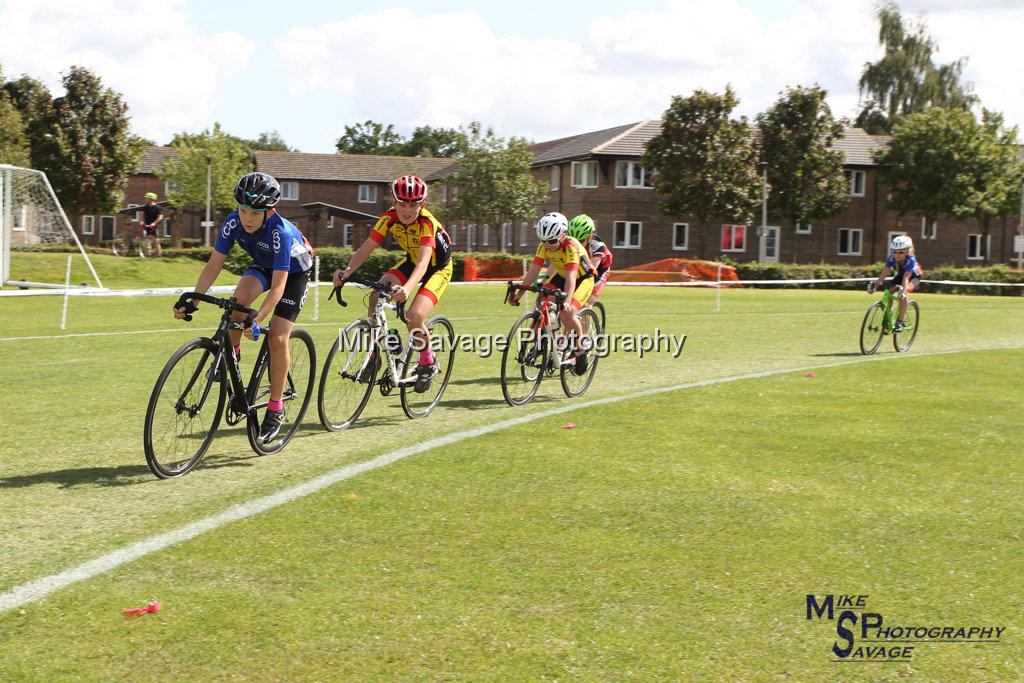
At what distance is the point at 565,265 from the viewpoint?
432 inches

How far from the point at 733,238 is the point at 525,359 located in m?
57.9

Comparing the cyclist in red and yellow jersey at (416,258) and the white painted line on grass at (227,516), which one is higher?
the cyclist in red and yellow jersey at (416,258)

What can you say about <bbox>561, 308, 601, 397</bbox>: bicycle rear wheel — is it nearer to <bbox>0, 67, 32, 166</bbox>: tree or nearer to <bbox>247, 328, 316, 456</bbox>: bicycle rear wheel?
<bbox>247, 328, 316, 456</bbox>: bicycle rear wheel

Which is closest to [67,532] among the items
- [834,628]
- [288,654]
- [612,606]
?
[288,654]

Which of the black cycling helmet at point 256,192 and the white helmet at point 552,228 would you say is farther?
the white helmet at point 552,228

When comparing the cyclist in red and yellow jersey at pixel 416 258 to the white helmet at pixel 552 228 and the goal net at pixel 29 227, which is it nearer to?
the white helmet at pixel 552 228

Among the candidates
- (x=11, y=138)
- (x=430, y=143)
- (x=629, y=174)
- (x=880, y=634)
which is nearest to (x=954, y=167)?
(x=629, y=174)

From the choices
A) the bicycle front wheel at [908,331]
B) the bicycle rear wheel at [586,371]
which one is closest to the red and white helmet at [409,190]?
the bicycle rear wheel at [586,371]

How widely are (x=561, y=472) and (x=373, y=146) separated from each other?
482 feet

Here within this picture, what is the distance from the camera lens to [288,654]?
3.96 m

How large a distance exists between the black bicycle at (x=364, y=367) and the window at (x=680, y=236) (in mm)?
58651

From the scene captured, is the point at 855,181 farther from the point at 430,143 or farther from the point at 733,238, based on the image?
the point at 430,143

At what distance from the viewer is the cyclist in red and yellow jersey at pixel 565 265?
10.8 m

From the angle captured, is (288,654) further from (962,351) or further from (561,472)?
(962,351)
